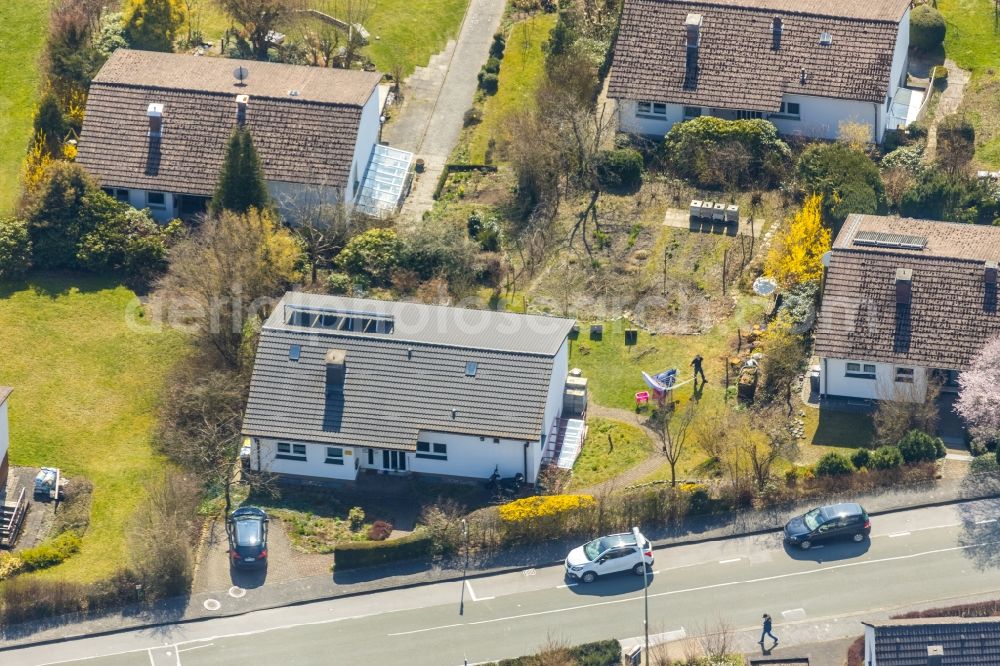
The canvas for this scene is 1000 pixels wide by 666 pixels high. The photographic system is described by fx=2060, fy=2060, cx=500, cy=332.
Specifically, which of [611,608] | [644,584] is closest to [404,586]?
[611,608]

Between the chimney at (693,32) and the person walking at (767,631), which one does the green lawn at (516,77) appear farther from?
the person walking at (767,631)

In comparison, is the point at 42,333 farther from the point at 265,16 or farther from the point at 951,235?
the point at 951,235

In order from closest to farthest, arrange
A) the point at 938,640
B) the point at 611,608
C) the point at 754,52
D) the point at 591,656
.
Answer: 1. the point at 938,640
2. the point at 591,656
3. the point at 611,608
4. the point at 754,52

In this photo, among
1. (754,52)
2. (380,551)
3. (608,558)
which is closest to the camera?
(608,558)

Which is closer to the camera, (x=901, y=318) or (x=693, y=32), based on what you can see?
(x=901, y=318)

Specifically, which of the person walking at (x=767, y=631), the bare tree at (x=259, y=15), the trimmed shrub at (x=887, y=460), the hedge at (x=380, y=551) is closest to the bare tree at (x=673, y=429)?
the trimmed shrub at (x=887, y=460)

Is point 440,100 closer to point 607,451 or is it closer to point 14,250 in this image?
point 14,250
